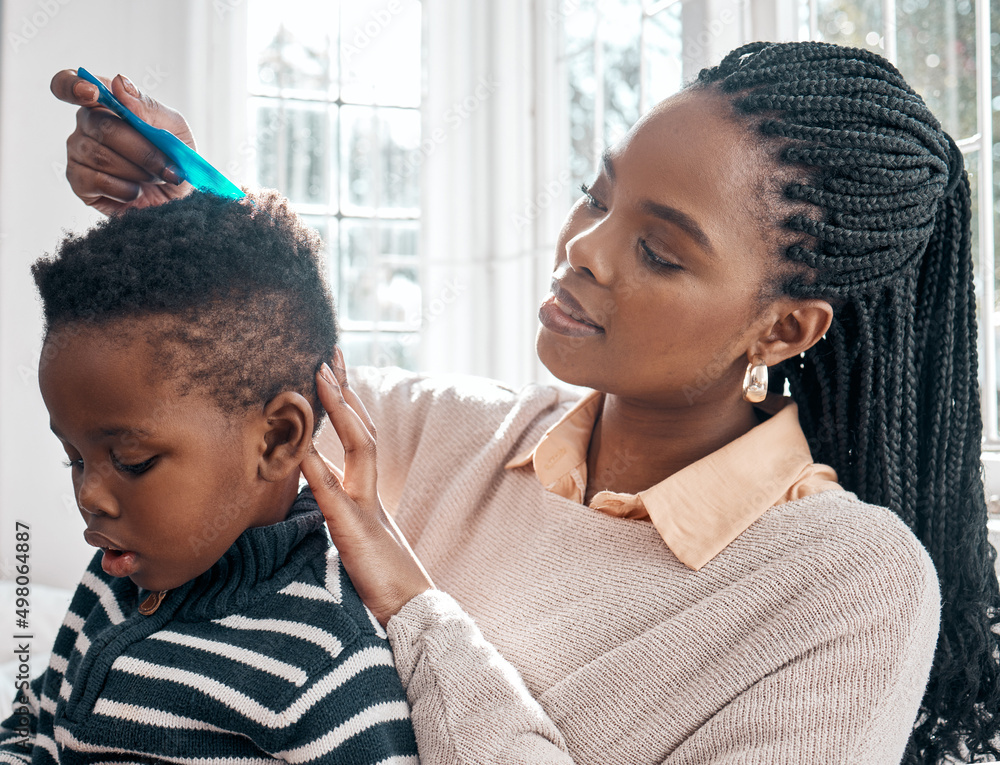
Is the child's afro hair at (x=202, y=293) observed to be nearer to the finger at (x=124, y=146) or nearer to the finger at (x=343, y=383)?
the finger at (x=343, y=383)

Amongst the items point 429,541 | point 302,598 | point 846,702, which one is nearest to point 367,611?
point 302,598

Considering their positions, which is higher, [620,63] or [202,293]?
[620,63]

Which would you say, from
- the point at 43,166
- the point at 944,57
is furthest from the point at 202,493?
the point at 43,166

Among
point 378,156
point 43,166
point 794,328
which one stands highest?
point 378,156

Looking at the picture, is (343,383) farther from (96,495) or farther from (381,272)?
(381,272)

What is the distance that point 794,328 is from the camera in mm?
1132

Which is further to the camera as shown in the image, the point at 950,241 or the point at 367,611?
the point at 950,241

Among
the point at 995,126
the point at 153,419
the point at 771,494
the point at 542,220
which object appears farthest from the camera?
the point at 542,220

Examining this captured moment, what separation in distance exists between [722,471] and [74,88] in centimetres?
91

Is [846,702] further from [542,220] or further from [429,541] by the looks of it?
[542,220]

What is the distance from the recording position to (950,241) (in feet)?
3.89

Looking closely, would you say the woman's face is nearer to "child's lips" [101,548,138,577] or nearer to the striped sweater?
the striped sweater

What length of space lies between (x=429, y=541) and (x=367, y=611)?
350 millimetres

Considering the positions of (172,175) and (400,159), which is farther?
(400,159)
